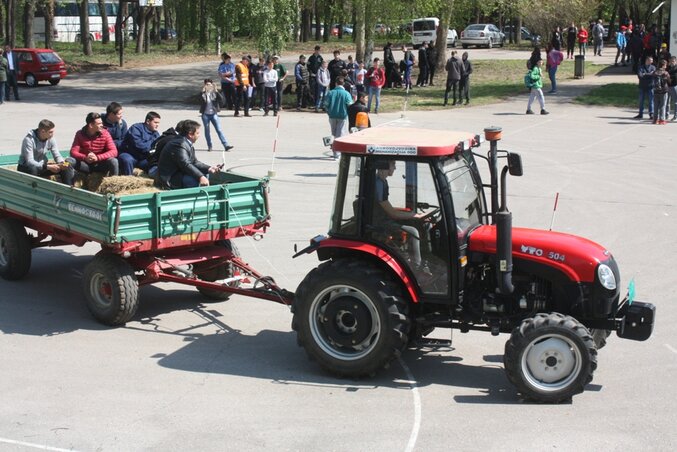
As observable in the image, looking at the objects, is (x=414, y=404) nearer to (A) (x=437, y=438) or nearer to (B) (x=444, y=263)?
(A) (x=437, y=438)

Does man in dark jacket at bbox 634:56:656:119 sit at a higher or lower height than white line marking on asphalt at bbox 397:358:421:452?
higher

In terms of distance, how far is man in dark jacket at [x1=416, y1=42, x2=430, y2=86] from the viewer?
119ft

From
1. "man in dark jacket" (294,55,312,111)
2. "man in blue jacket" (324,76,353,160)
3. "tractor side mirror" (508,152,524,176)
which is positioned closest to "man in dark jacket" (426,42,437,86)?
"man in dark jacket" (294,55,312,111)

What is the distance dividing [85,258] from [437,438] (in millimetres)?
7300

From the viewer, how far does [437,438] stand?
7164 millimetres

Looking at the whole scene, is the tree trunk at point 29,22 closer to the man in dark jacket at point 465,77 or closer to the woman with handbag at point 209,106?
the man in dark jacket at point 465,77

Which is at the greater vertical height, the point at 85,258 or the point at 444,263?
the point at 444,263

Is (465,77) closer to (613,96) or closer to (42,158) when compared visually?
(613,96)

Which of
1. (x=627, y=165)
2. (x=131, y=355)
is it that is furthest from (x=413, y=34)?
(x=131, y=355)

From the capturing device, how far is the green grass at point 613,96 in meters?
31.2

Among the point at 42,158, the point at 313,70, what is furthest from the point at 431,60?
the point at 42,158

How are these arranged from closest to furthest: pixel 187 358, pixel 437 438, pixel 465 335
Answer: pixel 437 438
pixel 187 358
pixel 465 335

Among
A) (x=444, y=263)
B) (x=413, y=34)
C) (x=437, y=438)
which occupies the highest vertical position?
(x=413, y=34)

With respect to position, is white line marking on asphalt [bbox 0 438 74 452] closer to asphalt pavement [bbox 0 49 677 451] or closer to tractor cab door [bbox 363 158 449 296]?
asphalt pavement [bbox 0 49 677 451]
